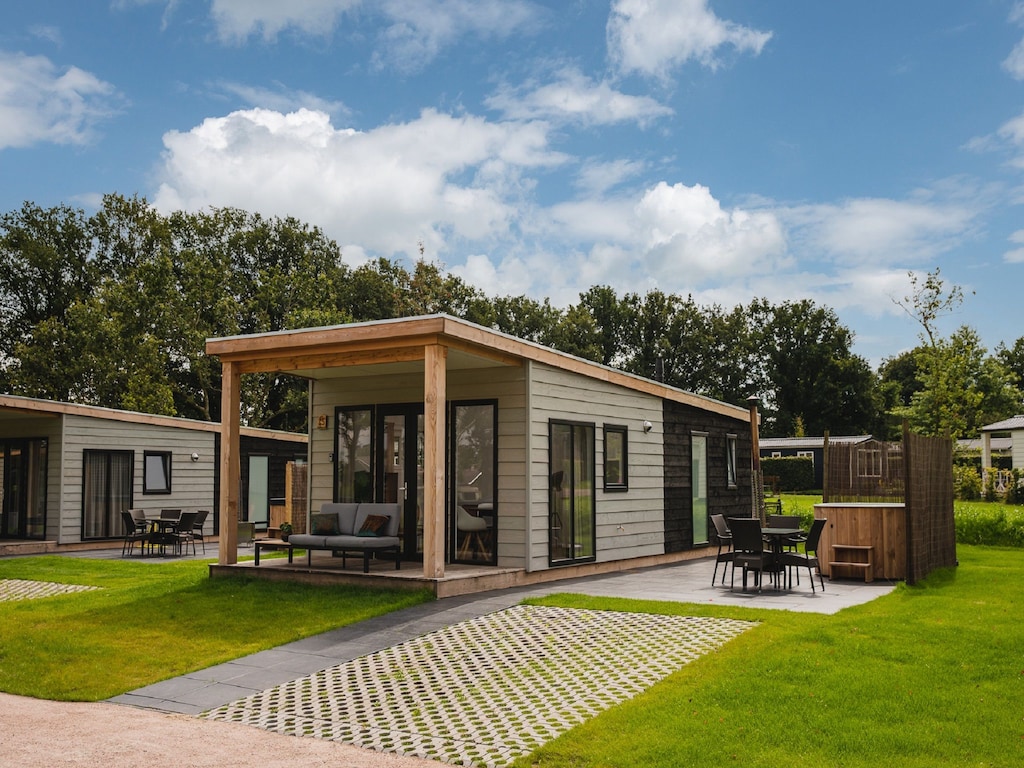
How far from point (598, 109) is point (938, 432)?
59.9ft

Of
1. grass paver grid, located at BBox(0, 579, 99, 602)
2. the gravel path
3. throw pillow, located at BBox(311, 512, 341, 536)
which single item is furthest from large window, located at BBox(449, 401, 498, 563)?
the gravel path

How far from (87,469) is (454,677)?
13084 mm

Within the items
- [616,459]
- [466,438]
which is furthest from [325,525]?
[616,459]

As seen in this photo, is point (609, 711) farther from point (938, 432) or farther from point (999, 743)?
point (938, 432)

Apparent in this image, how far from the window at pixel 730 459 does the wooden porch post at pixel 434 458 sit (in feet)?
28.0

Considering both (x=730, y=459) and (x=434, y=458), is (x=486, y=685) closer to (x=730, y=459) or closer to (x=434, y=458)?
(x=434, y=458)

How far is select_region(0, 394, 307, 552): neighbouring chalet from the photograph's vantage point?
54.4ft

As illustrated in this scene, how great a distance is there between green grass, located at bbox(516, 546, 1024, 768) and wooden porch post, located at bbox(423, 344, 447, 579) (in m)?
3.25

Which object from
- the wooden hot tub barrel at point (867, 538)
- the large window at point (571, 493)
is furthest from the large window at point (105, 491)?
the wooden hot tub barrel at point (867, 538)

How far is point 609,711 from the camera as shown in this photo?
5496 millimetres

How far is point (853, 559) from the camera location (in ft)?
36.7

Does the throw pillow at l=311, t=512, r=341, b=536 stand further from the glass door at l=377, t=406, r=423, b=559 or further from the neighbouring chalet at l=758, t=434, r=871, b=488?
the neighbouring chalet at l=758, t=434, r=871, b=488

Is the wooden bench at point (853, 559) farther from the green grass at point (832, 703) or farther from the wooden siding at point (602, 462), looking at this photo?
the wooden siding at point (602, 462)

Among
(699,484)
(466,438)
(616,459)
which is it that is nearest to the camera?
(466,438)
